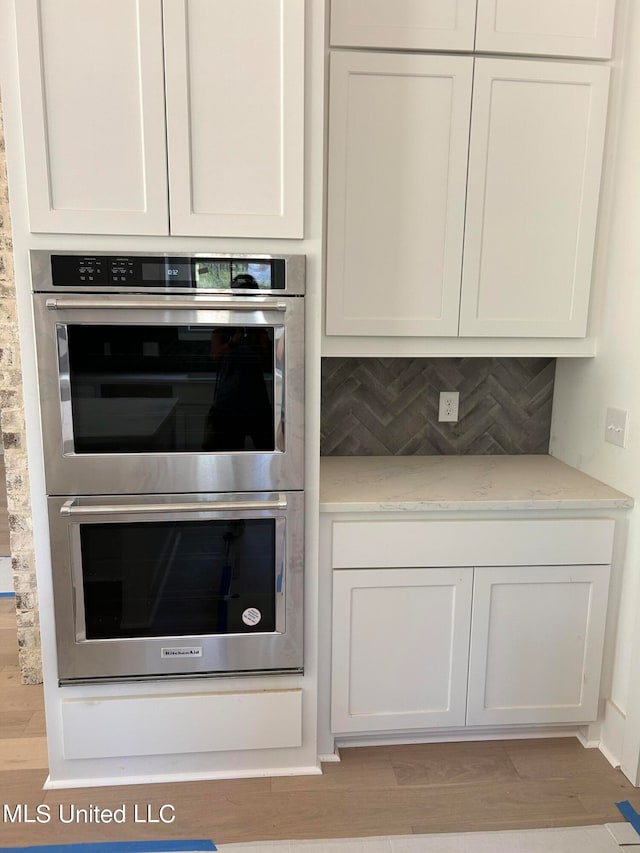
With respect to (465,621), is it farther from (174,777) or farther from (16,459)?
(16,459)

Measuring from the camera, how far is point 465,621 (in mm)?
2008

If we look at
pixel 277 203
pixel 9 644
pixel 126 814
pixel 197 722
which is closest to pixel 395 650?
pixel 197 722

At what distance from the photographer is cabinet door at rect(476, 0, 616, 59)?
1.96 m

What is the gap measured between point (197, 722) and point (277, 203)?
5.06 ft

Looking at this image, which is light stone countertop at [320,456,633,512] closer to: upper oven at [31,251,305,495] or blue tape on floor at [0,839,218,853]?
upper oven at [31,251,305,495]

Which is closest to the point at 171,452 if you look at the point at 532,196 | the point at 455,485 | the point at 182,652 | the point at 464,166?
the point at 182,652

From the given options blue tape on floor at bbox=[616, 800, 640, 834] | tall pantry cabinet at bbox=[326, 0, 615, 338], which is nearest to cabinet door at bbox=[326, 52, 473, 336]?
tall pantry cabinet at bbox=[326, 0, 615, 338]

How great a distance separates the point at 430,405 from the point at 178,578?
1.19 metres

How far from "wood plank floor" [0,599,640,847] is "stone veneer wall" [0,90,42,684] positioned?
37 centimetres

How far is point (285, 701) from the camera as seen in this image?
192 centimetres

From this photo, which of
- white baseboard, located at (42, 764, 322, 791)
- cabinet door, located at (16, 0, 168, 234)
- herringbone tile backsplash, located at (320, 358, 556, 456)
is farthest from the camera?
herringbone tile backsplash, located at (320, 358, 556, 456)

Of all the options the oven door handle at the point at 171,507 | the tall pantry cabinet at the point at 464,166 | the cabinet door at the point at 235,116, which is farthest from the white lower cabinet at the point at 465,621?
the cabinet door at the point at 235,116

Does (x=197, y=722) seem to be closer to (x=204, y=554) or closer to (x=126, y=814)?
(x=126, y=814)

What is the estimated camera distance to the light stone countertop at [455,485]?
1.95 m
